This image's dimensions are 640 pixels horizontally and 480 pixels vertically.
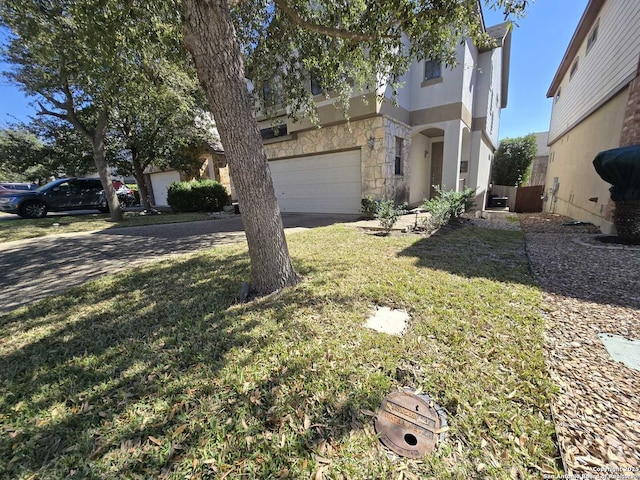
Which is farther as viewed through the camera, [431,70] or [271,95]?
[431,70]

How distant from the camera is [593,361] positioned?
1964 millimetres

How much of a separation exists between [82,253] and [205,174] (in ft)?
38.6

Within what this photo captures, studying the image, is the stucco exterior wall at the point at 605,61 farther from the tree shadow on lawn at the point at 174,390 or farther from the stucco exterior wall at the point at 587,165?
the tree shadow on lawn at the point at 174,390

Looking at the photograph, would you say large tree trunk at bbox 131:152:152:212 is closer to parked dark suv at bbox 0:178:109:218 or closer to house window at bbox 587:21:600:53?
parked dark suv at bbox 0:178:109:218

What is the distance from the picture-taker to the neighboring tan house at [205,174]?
1408cm

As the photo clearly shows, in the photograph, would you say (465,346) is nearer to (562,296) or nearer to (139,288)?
(562,296)

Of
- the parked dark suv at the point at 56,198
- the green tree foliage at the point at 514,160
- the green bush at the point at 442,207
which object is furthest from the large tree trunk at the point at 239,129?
the green tree foliage at the point at 514,160

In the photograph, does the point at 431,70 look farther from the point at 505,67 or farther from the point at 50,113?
the point at 50,113

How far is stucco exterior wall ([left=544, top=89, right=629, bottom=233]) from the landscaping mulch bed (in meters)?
3.33

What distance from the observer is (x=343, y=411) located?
164 centimetres

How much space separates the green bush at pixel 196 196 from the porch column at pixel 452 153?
33.6 feet

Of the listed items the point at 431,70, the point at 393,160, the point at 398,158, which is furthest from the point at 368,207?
the point at 431,70

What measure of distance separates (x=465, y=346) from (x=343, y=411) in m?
1.19

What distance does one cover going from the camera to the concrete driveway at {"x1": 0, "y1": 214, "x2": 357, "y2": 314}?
155 inches
